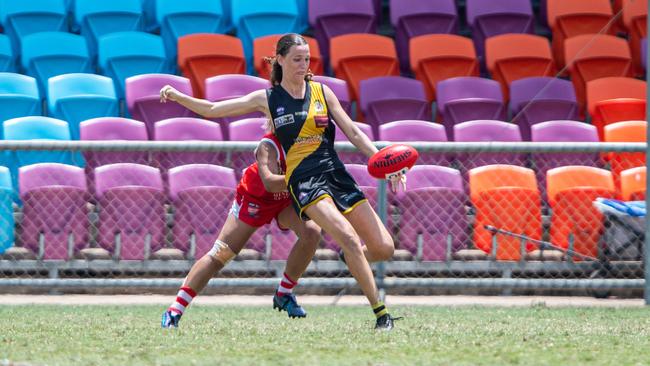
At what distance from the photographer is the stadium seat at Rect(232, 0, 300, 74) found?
13.6m

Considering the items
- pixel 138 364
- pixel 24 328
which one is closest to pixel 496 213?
pixel 24 328

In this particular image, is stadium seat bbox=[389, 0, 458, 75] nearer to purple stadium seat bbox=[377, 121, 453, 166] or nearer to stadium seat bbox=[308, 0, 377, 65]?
stadium seat bbox=[308, 0, 377, 65]

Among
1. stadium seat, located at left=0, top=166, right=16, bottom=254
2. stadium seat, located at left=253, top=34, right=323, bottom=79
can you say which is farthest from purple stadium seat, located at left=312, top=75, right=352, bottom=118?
stadium seat, located at left=0, top=166, right=16, bottom=254

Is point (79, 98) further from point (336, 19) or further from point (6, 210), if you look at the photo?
point (336, 19)

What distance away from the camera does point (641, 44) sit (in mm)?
13039

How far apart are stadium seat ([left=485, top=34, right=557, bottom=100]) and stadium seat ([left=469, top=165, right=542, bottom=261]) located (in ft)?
11.2

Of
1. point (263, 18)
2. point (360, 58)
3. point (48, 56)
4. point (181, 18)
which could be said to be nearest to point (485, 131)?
point (360, 58)

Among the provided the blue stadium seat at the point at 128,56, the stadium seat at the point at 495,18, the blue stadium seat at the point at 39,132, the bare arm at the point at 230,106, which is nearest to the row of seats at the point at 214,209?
the blue stadium seat at the point at 39,132

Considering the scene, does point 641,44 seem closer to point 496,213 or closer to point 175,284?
point 496,213

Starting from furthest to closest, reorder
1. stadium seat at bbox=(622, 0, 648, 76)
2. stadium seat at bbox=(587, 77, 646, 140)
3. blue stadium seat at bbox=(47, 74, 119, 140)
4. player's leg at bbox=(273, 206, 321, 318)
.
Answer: stadium seat at bbox=(622, 0, 648, 76) → stadium seat at bbox=(587, 77, 646, 140) → blue stadium seat at bbox=(47, 74, 119, 140) → player's leg at bbox=(273, 206, 321, 318)

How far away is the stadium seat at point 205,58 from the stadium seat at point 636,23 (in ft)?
14.5

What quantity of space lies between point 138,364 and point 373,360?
1051mm

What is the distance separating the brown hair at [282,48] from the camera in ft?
21.9

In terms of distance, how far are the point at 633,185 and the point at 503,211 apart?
3.77 feet
